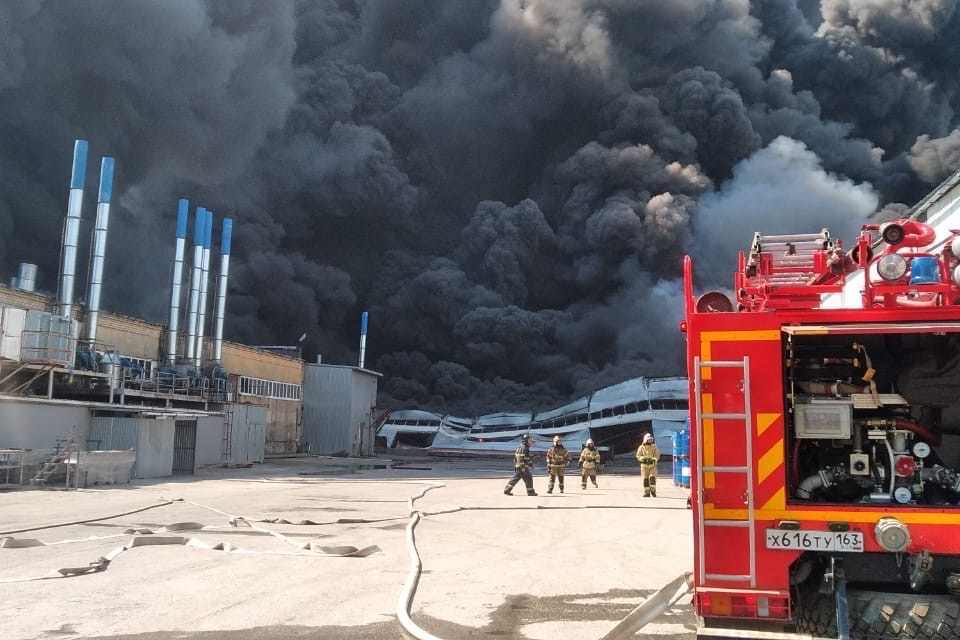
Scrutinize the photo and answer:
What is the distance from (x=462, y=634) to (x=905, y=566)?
8.68 ft

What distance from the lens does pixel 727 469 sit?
4414 millimetres

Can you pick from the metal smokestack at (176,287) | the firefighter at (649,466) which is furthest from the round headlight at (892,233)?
the metal smokestack at (176,287)

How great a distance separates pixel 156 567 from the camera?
746cm

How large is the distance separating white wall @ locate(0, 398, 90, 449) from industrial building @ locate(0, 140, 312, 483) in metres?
0.03

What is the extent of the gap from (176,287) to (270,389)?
6.59 m

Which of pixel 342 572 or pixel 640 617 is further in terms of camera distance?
pixel 342 572

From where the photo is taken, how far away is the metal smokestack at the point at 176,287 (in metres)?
34.4

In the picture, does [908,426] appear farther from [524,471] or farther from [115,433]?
[115,433]

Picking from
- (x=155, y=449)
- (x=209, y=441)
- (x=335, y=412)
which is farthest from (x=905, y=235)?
(x=335, y=412)

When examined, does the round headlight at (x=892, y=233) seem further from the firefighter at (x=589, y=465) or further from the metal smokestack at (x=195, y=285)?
the metal smokestack at (x=195, y=285)

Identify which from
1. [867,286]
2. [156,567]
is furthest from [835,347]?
[156,567]

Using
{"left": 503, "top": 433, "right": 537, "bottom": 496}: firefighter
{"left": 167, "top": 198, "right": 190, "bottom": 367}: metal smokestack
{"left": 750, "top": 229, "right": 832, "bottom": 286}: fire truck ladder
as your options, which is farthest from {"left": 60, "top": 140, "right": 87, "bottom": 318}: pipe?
{"left": 750, "top": 229, "right": 832, "bottom": 286}: fire truck ladder

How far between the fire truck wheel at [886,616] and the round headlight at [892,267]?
5.64ft

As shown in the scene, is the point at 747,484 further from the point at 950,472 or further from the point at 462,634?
the point at 462,634
